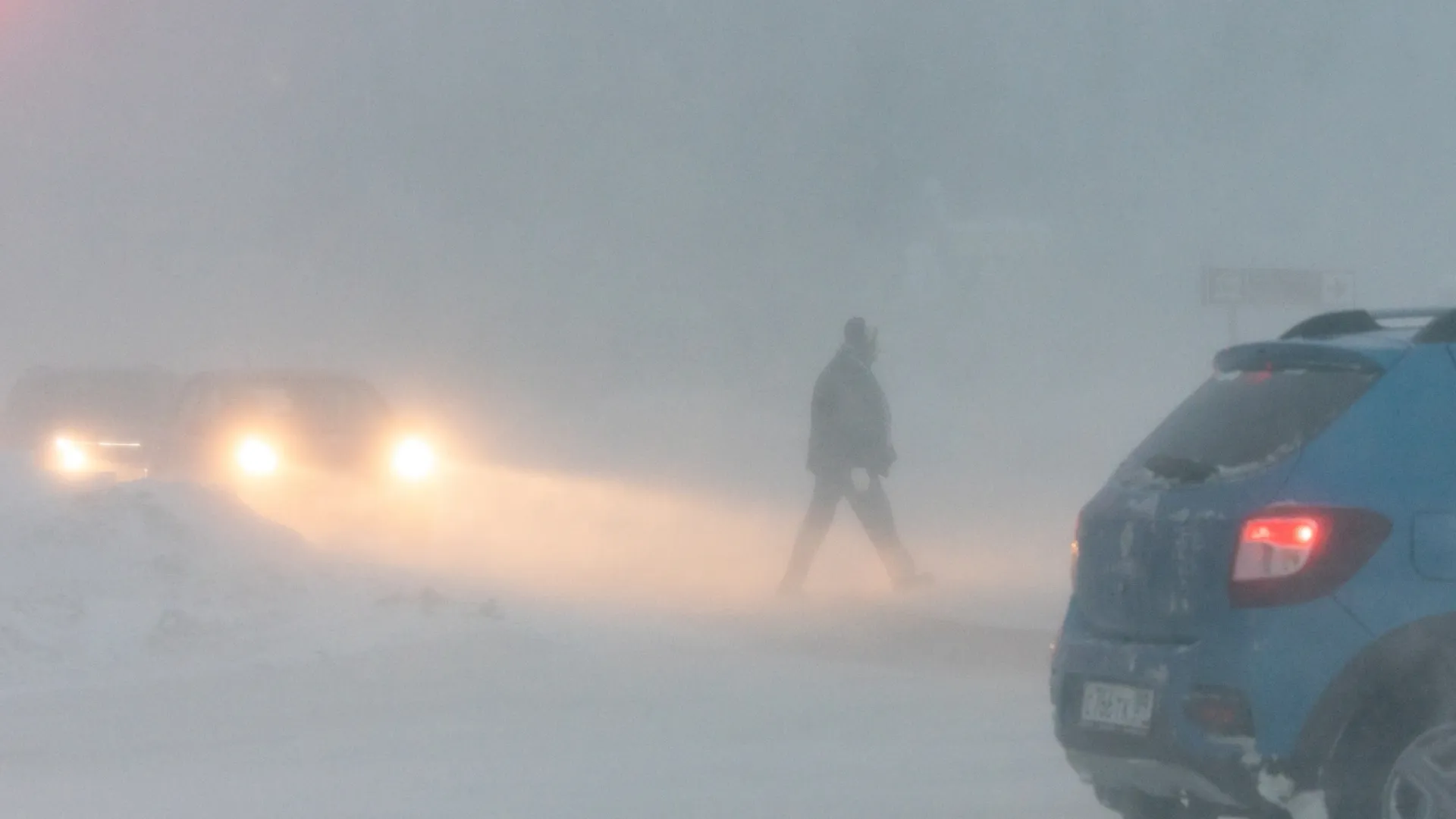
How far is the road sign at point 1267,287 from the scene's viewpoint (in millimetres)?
17188

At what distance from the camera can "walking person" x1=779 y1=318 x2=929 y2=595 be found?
1180 cm

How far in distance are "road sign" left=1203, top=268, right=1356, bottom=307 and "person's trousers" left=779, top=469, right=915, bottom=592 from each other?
264 inches

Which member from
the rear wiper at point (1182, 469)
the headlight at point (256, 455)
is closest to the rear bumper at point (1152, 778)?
the rear wiper at point (1182, 469)

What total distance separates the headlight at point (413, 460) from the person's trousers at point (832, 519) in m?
3.41

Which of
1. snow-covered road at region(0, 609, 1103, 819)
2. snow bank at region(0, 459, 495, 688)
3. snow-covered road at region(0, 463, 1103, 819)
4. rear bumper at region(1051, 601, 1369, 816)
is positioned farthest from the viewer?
snow bank at region(0, 459, 495, 688)

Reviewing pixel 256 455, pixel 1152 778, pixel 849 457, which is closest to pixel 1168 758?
pixel 1152 778

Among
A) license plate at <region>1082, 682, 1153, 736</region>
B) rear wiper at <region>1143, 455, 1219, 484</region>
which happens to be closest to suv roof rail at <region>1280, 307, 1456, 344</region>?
rear wiper at <region>1143, 455, 1219, 484</region>

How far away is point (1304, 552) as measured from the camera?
4395 millimetres

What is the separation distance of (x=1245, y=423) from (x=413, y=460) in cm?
1002

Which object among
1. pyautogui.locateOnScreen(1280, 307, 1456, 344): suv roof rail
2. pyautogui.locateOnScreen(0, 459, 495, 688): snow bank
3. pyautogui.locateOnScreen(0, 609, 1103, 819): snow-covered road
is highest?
pyautogui.locateOnScreen(1280, 307, 1456, 344): suv roof rail

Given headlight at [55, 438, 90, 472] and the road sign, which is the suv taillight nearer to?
headlight at [55, 438, 90, 472]

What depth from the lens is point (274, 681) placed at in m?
8.36

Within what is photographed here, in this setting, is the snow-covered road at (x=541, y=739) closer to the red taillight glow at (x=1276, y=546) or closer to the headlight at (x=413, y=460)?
the red taillight glow at (x=1276, y=546)

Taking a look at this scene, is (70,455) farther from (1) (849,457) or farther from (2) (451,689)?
(2) (451,689)
